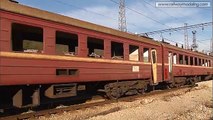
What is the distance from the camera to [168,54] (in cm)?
2022

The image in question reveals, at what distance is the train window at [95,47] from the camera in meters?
12.6

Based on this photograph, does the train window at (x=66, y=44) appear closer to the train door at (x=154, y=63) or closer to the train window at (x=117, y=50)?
the train window at (x=117, y=50)

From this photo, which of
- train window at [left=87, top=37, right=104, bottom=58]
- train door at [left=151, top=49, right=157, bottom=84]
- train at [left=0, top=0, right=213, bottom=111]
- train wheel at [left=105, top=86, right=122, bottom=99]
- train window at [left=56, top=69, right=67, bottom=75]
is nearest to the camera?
train at [left=0, top=0, right=213, bottom=111]

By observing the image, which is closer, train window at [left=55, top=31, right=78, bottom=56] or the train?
the train

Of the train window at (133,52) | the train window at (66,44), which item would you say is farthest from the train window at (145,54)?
the train window at (66,44)

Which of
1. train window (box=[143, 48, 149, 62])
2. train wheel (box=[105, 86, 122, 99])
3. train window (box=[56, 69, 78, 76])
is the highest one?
train window (box=[143, 48, 149, 62])

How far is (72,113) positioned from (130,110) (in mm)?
2021

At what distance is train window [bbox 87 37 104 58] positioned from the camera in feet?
41.2

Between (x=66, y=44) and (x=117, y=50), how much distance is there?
10.7 feet

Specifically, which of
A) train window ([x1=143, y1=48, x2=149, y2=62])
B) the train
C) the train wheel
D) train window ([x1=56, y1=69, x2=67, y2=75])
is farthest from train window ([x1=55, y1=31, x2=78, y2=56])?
train window ([x1=143, y1=48, x2=149, y2=62])

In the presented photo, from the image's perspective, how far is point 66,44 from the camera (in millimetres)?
11602

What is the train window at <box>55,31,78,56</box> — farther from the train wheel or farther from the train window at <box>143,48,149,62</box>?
the train window at <box>143,48,149,62</box>

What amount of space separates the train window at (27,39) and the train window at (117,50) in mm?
4166

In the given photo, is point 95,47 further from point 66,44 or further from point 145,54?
point 145,54
